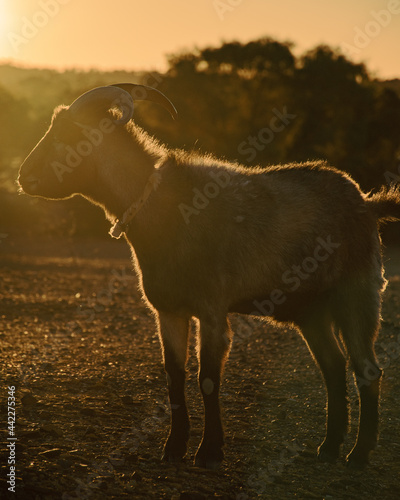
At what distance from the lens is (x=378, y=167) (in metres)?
35.8

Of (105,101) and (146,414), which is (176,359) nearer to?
(146,414)

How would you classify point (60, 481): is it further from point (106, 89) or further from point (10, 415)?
point (106, 89)

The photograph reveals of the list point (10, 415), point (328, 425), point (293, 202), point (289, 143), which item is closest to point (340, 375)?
point (328, 425)

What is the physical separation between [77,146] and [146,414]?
261 cm

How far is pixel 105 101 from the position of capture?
19.9 ft

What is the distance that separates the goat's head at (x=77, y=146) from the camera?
6.03m

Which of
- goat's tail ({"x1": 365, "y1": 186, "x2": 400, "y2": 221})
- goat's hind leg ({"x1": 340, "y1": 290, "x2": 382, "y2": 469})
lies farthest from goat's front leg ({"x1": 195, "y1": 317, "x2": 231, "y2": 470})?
goat's tail ({"x1": 365, "y1": 186, "x2": 400, "y2": 221})

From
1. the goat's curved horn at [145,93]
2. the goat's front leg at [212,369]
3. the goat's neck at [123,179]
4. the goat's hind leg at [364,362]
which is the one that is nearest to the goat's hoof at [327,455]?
the goat's hind leg at [364,362]

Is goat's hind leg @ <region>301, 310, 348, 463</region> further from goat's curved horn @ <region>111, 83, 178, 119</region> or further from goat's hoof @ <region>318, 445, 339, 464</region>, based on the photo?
→ goat's curved horn @ <region>111, 83, 178, 119</region>

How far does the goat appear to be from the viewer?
575 centimetres

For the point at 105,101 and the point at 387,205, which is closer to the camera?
the point at 105,101

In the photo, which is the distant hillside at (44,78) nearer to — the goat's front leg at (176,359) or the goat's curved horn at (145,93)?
the goat's curved horn at (145,93)

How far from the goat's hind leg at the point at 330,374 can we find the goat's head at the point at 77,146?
2.40 metres

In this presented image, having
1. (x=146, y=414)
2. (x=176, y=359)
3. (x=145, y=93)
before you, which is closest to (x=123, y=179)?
(x=145, y=93)
